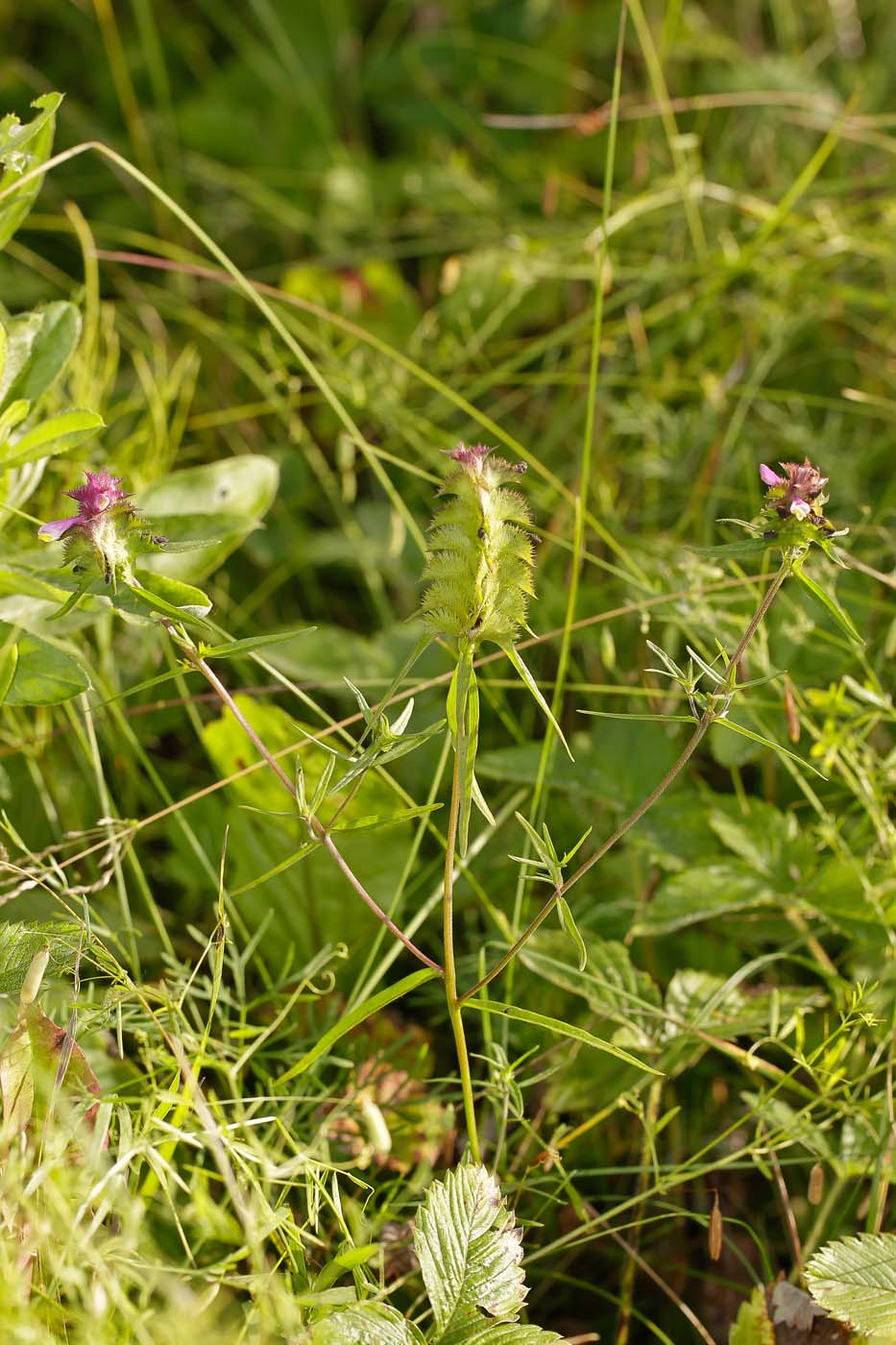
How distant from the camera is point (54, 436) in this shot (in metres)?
1.09

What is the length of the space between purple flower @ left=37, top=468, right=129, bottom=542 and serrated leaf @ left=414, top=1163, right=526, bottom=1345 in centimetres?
54

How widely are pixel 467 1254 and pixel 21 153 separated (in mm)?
1030

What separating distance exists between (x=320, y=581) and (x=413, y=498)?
197 mm

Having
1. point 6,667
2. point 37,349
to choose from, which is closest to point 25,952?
point 6,667

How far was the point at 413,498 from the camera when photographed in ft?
5.65

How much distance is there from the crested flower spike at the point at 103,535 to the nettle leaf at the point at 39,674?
0.61ft

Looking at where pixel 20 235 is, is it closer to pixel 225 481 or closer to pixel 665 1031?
pixel 225 481

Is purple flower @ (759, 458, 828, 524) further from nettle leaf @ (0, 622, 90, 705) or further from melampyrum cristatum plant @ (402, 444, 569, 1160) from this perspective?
nettle leaf @ (0, 622, 90, 705)

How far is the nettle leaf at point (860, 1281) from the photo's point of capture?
0.89 m

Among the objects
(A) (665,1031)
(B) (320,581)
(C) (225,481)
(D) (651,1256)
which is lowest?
(D) (651,1256)

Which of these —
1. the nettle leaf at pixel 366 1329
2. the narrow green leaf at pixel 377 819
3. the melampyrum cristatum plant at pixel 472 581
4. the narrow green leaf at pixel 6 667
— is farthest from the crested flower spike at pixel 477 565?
the nettle leaf at pixel 366 1329

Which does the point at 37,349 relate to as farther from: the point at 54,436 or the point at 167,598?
the point at 167,598

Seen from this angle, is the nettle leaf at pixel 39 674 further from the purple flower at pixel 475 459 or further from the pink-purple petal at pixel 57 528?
the purple flower at pixel 475 459

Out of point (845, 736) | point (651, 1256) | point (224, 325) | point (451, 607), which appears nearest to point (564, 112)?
point (224, 325)
